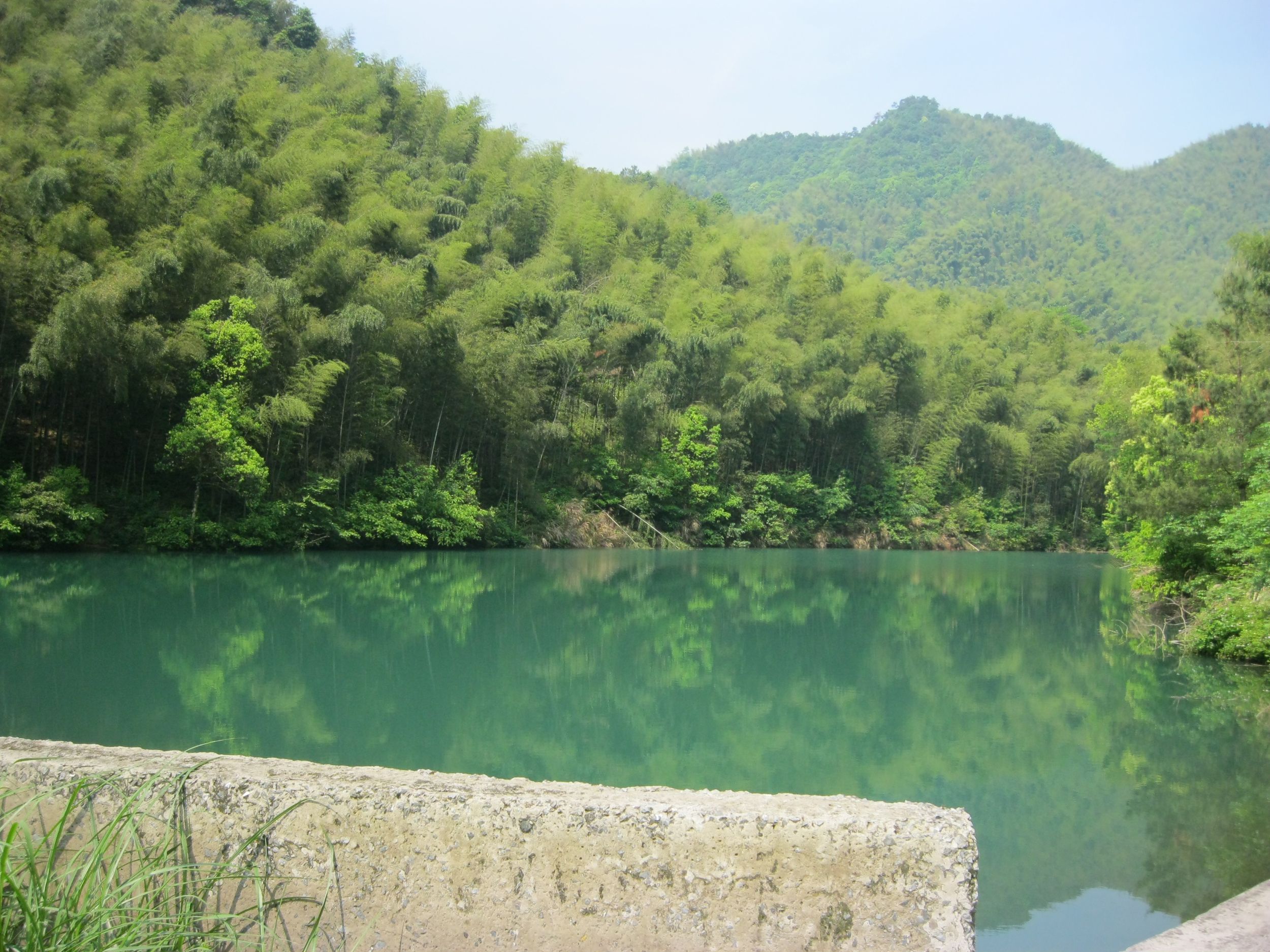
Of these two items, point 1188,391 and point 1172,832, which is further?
point 1188,391

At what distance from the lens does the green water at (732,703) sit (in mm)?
5039

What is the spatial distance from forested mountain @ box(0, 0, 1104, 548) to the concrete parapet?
16931 mm

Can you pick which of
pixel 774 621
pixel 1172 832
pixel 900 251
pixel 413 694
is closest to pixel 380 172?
pixel 774 621

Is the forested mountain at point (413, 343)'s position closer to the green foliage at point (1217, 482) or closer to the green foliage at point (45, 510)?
the green foliage at point (45, 510)

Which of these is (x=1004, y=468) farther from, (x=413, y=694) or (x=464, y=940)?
(x=464, y=940)

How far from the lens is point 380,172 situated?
33625 mm

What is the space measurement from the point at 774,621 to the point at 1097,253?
8289 cm

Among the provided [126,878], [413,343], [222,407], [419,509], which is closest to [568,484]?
[419,509]

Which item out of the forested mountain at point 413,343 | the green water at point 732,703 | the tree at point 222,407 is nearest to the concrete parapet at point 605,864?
the green water at point 732,703

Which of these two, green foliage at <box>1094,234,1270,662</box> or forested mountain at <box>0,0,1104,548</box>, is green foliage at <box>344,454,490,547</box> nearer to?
forested mountain at <box>0,0,1104,548</box>

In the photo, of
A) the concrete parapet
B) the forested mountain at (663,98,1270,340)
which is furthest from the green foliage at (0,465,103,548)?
the forested mountain at (663,98,1270,340)

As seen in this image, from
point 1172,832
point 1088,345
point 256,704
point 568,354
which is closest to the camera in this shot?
point 1172,832

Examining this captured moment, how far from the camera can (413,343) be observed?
940 inches

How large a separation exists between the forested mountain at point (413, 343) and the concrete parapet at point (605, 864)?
1693 centimetres
